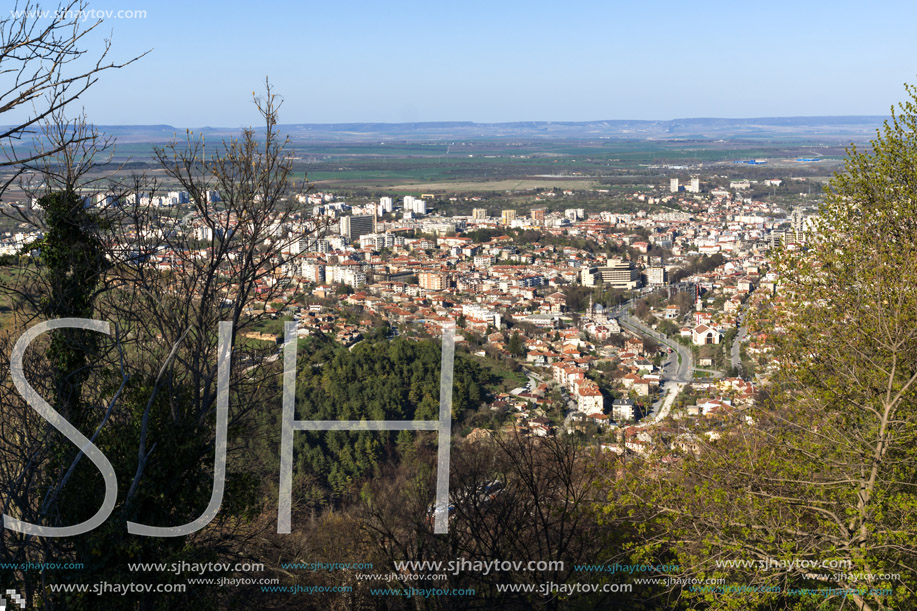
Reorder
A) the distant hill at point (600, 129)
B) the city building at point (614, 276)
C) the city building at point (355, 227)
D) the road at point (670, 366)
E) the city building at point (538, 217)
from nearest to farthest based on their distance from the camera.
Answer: the road at point (670, 366) → the city building at point (614, 276) → the city building at point (355, 227) → the city building at point (538, 217) → the distant hill at point (600, 129)

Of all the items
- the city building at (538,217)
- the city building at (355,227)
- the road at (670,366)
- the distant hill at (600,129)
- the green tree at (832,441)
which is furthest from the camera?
the distant hill at (600,129)

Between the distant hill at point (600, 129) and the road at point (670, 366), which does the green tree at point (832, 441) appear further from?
the distant hill at point (600, 129)

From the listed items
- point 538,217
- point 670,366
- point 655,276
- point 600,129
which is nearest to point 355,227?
point 538,217

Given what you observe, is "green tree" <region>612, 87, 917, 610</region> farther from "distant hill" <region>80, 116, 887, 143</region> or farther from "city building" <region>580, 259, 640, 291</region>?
"distant hill" <region>80, 116, 887, 143</region>

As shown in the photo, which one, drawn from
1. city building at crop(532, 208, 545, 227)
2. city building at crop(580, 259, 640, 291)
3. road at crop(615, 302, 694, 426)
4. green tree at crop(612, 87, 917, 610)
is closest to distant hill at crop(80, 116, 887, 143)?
city building at crop(532, 208, 545, 227)

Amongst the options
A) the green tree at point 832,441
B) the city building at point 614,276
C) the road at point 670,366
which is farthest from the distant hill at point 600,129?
the green tree at point 832,441

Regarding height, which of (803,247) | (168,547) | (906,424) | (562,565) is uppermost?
(803,247)

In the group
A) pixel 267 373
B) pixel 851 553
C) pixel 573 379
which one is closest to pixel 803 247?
pixel 851 553

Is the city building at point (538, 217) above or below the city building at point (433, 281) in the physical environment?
above

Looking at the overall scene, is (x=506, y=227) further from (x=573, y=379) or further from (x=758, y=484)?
(x=758, y=484)
